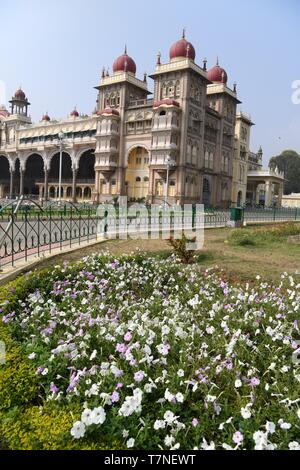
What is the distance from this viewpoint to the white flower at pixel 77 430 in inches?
89.5

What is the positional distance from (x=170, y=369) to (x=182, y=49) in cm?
4006

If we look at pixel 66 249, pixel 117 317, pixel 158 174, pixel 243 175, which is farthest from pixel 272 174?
pixel 117 317

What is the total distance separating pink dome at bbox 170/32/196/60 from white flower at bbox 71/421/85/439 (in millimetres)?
40130

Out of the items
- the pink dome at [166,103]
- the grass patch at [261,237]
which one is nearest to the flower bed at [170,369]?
the grass patch at [261,237]

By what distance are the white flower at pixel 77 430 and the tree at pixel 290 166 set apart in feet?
279

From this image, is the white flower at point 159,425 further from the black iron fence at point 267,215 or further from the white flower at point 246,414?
the black iron fence at point 267,215

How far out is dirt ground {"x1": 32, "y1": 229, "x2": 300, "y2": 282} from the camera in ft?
24.1

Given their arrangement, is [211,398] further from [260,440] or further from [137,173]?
[137,173]

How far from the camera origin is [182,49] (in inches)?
1489

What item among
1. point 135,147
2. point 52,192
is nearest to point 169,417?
point 135,147

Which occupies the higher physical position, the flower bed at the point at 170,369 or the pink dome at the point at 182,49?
the pink dome at the point at 182,49

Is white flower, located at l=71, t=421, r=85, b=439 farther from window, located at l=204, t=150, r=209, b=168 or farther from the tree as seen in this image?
the tree

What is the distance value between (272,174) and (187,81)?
859 inches

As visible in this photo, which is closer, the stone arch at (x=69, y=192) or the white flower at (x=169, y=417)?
the white flower at (x=169, y=417)
